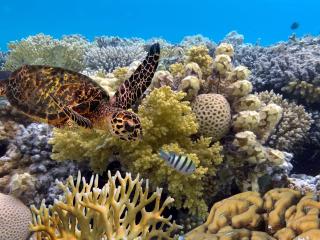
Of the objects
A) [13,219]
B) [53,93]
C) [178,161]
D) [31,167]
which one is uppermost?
[53,93]

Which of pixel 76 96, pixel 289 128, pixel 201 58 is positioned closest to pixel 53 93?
pixel 76 96

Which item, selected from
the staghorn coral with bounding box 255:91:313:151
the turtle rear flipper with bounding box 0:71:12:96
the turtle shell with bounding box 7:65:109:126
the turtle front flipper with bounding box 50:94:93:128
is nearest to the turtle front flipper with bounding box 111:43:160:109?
the turtle shell with bounding box 7:65:109:126

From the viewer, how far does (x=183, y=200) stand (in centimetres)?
395

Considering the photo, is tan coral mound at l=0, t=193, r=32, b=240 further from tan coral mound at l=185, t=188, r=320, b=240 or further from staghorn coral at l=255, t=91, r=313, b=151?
staghorn coral at l=255, t=91, r=313, b=151

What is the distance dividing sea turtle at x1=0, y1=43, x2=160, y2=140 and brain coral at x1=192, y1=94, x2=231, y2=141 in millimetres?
856

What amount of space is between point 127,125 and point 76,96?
89cm

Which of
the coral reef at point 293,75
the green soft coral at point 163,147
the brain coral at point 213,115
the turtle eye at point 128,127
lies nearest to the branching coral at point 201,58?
the brain coral at point 213,115

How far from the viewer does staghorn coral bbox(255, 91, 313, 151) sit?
16.9ft

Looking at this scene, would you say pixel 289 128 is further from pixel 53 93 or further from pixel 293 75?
pixel 53 93

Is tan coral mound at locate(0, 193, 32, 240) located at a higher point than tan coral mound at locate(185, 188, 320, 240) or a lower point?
lower

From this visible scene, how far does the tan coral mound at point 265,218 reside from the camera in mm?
2668

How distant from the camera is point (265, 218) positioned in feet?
9.89

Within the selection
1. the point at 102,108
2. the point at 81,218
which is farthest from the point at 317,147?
the point at 81,218

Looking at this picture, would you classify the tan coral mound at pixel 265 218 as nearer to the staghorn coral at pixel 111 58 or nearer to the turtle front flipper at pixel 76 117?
the turtle front flipper at pixel 76 117
